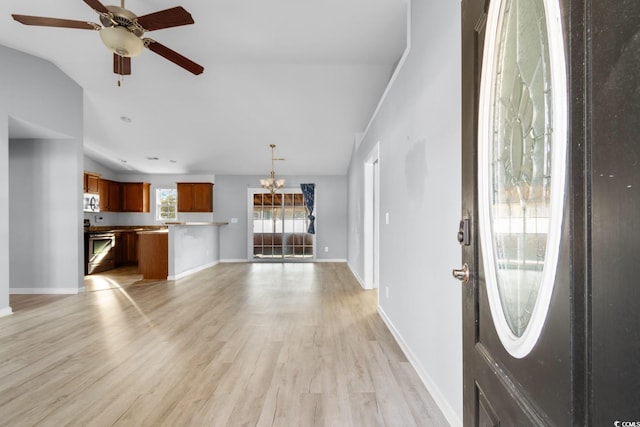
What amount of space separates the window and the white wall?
6.88m

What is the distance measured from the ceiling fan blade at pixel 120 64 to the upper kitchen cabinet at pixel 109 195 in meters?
5.41

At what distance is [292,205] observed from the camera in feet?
26.6

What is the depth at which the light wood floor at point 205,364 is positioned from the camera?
1775 millimetres

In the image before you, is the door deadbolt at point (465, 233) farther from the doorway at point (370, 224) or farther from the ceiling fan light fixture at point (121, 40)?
the doorway at point (370, 224)

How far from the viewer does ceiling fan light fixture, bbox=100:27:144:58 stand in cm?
224

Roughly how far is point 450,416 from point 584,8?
6.17 feet

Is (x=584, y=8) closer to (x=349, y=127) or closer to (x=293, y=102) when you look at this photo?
(x=293, y=102)

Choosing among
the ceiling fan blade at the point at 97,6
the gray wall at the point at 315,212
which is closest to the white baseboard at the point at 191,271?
the gray wall at the point at 315,212

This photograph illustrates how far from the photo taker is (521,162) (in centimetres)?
70

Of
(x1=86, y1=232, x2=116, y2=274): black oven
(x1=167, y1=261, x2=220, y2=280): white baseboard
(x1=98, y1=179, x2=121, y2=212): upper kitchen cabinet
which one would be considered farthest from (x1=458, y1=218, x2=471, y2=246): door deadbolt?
(x1=98, y1=179, x2=121, y2=212): upper kitchen cabinet

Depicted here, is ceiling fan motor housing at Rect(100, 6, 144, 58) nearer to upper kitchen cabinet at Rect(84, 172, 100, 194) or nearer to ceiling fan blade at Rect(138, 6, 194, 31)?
ceiling fan blade at Rect(138, 6, 194, 31)

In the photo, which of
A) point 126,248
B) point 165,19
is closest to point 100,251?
point 126,248

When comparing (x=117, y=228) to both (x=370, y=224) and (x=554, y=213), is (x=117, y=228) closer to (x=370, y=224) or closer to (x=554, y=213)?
(x=370, y=224)

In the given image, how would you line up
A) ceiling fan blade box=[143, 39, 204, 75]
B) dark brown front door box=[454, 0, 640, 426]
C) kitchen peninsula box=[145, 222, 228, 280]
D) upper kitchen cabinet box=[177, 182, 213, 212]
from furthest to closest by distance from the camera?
upper kitchen cabinet box=[177, 182, 213, 212]
kitchen peninsula box=[145, 222, 228, 280]
ceiling fan blade box=[143, 39, 204, 75]
dark brown front door box=[454, 0, 640, 426]
